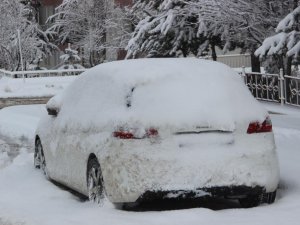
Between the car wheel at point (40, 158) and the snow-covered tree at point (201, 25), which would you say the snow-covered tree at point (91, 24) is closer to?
the snow-covered tree at point (201, 25)

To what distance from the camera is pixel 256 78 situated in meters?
18.7

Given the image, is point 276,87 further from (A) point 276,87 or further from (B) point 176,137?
(B) point 176,137

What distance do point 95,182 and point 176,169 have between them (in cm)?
100

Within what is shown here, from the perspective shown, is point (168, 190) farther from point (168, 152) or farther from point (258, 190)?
point (258, 190)

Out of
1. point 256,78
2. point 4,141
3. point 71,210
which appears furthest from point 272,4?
point 71,210

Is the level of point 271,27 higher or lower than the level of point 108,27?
lower

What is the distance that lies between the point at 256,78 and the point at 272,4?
7.31 feet

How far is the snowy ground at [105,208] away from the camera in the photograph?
6.03 metres

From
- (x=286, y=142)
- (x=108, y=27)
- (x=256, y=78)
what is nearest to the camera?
(x=286, y=142)

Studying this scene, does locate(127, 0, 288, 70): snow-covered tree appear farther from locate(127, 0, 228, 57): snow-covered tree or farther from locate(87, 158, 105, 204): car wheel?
locate(87, 158, 105, 204): car wheel

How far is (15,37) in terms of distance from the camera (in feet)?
117

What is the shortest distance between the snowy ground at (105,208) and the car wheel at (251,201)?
4.0 inches

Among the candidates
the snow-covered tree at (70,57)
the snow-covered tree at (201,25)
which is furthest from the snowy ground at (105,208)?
the snow-covered tree at (70,57)

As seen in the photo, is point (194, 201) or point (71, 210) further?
point (194, 201)
